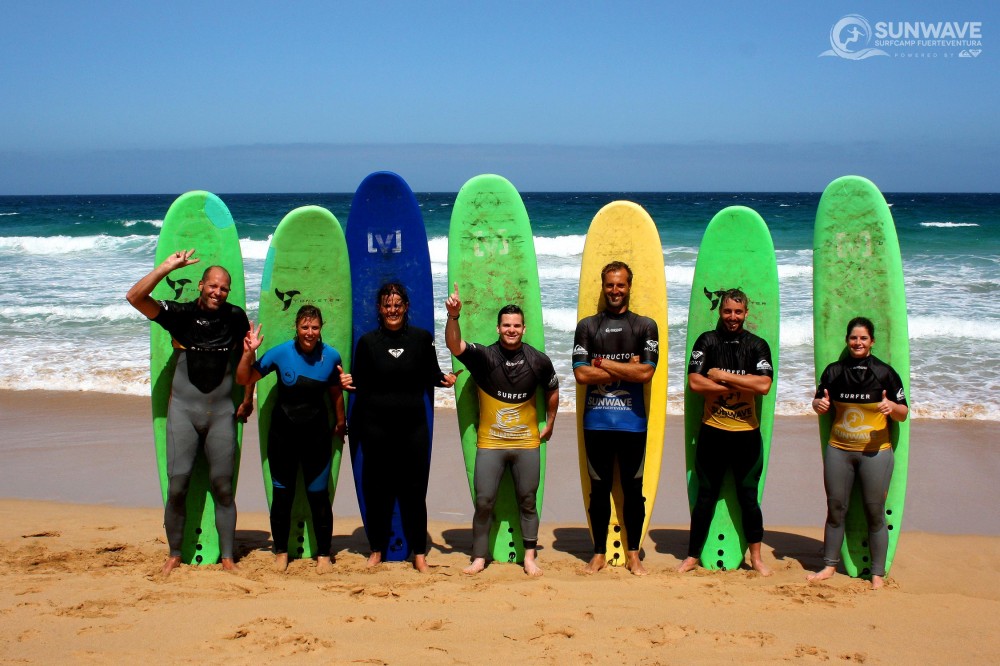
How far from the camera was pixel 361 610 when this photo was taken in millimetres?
3580

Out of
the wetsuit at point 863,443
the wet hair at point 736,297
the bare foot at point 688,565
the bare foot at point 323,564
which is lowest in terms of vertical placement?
the bare foot at point 688,565

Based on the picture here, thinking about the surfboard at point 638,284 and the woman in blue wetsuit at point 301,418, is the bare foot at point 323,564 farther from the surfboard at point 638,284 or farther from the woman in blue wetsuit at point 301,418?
the surfboard at point 638,284

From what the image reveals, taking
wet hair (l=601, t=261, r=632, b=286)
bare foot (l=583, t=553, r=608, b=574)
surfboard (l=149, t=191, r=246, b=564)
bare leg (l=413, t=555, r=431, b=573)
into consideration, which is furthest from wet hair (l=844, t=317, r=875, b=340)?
surfboard (l=149, t=191, r=246, b=564)

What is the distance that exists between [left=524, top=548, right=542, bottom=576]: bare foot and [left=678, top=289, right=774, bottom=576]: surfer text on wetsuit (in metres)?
0.76

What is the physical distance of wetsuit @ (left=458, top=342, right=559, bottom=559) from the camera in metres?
4.20

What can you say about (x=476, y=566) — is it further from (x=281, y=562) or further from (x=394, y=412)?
(x=281, y=562)

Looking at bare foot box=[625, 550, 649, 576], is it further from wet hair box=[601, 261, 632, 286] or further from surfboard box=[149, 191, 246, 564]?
surfboard box=[149, 191, 246, 564]

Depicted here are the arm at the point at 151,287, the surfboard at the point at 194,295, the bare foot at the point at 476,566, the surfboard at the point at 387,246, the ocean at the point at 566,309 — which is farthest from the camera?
the ocean at the point at 566,309

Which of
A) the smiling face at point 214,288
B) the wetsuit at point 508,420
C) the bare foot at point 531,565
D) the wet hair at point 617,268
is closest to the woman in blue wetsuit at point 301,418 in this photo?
the smiling face at point 214,288

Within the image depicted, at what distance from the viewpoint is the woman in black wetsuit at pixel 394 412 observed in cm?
420

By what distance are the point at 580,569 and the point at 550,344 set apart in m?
5.96

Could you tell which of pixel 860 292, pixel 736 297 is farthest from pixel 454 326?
pixel 860 292

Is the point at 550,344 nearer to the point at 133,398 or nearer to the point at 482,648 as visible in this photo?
the point at 133,398

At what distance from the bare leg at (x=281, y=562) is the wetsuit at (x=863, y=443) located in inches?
110
